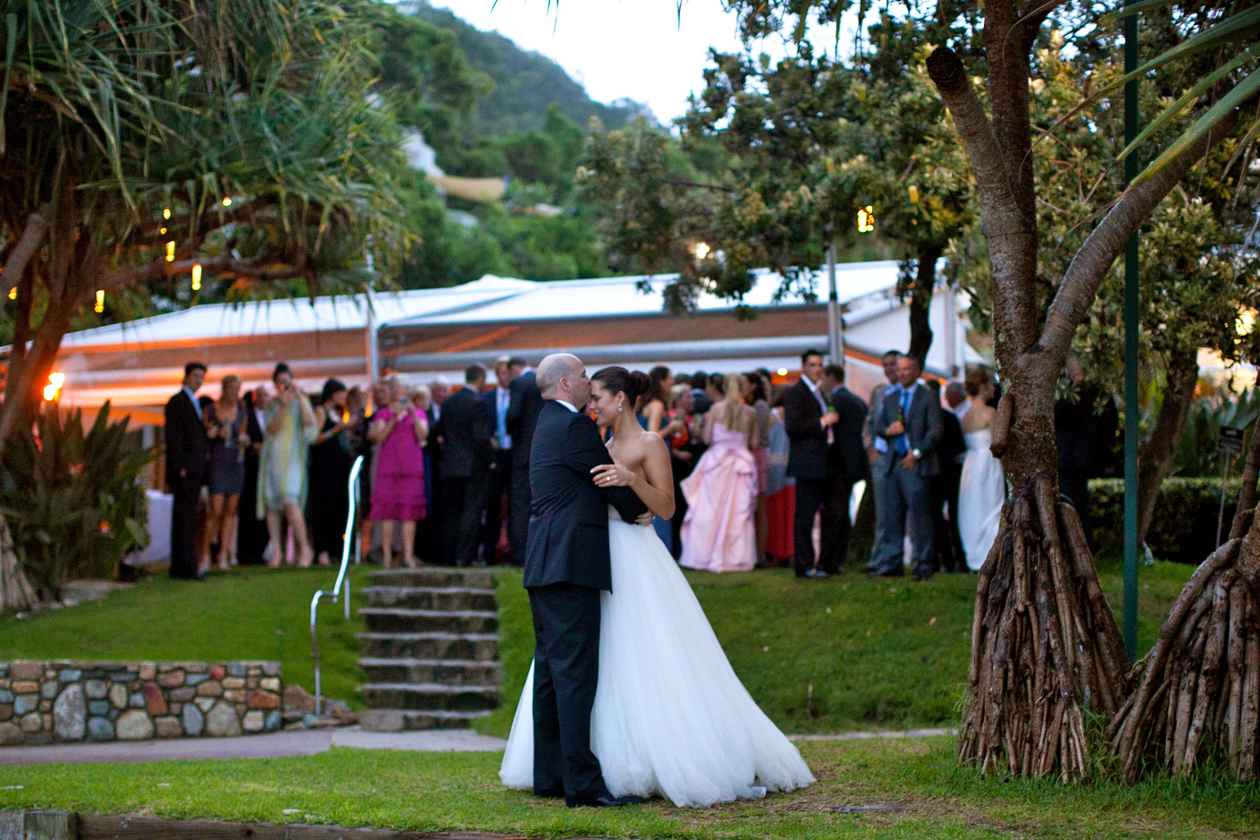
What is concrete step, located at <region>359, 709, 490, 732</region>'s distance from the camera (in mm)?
13422

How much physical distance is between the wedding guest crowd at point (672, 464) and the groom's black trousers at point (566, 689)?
6.15m

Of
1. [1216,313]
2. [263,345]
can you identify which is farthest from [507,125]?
[1216,313]

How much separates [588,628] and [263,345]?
13.7m

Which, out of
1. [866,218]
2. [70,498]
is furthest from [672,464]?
[70,498]

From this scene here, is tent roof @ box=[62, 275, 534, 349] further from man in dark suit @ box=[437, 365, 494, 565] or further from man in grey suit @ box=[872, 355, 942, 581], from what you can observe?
man in grey suit @ box=[872, 355, 942, 581]

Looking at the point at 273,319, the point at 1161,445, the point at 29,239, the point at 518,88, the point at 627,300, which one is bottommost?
the point at 1161,445

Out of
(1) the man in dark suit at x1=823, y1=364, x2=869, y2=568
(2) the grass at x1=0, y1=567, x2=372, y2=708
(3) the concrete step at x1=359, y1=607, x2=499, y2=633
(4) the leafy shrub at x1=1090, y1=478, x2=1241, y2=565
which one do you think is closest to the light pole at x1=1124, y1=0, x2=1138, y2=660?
(1) the man in dark suit at x1=823, y1=364, x2=869, y2=568

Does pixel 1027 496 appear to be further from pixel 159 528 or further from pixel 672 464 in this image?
pixel 159 528

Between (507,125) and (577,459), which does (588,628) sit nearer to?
(577,459)

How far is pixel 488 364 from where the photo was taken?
2041cm

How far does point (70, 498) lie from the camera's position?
54.0 feet

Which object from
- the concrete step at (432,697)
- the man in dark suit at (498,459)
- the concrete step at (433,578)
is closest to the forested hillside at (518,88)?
the man in dark suit at (498,459)

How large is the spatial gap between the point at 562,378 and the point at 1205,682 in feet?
11.8

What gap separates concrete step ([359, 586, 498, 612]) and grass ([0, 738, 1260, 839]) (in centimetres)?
505
